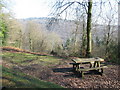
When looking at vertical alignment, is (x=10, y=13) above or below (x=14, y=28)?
above

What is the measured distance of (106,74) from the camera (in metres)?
6.71

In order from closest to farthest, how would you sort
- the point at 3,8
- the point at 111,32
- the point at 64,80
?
the point at 64,80 → the point at 3,8 → the point at 111,32

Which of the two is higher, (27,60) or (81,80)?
(27,60)

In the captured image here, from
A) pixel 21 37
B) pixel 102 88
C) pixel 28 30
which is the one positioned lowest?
pixel 102 88

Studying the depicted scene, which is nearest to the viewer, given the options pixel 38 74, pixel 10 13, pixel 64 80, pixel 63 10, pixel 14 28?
pixel 64 80

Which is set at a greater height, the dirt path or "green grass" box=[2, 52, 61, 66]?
"green grass" box=[2, 52, 61, 66]

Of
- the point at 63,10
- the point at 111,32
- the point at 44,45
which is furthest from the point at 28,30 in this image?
the point at 63,10

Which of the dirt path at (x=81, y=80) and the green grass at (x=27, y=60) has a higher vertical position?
the green grass at (x=27, y=60)

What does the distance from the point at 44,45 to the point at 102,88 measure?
32412 millimetres

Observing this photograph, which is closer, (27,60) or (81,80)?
(81,80)

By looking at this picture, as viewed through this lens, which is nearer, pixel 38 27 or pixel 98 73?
pixel 98 73

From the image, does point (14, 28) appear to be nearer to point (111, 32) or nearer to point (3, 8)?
point (3, 8)

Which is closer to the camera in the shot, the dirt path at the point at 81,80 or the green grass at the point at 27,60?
the dirt path at the point at 81,80

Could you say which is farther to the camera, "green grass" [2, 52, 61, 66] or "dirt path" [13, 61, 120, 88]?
"green grass" [2, 52, 61, 66]
